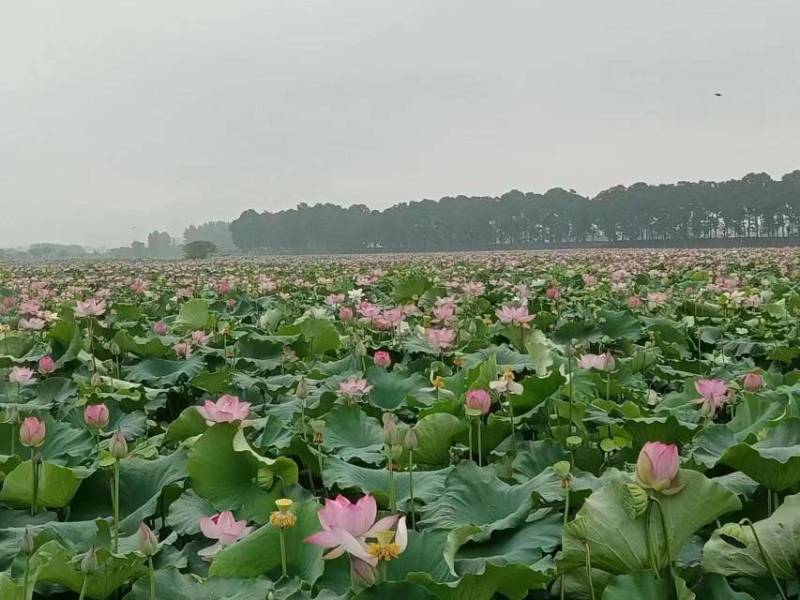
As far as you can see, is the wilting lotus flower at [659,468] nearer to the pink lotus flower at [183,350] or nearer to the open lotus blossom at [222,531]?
the open lotus blossom at [222,531]

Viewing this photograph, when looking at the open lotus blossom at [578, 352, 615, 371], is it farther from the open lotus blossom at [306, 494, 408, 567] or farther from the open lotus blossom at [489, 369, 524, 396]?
the open lotus blossom at [306, 494, 408, 567]

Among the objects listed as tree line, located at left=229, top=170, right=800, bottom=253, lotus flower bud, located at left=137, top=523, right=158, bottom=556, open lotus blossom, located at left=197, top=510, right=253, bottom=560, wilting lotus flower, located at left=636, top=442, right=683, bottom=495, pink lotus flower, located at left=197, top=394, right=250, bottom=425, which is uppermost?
tree line, located at left=229, top=170, right=800, bottom=253

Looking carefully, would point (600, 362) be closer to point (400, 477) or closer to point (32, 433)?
point (400, 477)

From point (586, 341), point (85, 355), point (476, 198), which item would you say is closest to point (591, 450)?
point (586, 341)

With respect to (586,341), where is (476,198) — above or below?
above

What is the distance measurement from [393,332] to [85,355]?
1.17 metres

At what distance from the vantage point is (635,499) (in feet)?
2.86

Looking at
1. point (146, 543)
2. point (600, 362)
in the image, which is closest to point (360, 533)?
point (146, 543)

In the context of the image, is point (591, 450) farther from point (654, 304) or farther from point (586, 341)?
point (654, 304)

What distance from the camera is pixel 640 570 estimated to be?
0.89m

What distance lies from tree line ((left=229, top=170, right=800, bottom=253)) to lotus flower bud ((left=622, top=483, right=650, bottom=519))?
54.8 meters

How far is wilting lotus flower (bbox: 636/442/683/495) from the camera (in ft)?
2.77

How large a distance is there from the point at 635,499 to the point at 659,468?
2.0 inches

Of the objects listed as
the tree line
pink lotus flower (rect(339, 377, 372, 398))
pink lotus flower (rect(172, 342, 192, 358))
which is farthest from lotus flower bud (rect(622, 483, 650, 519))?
the tree line
